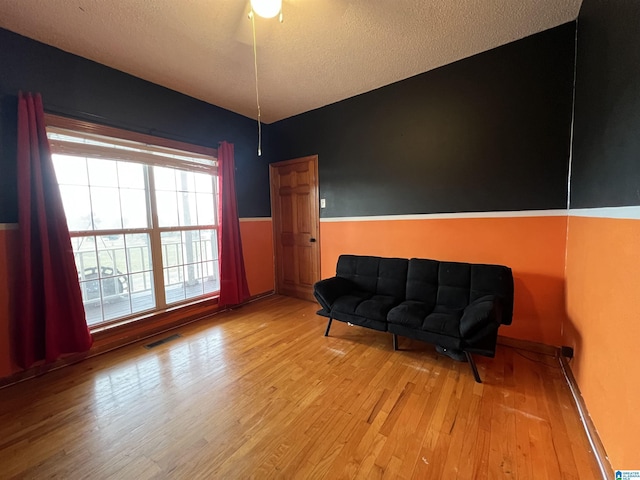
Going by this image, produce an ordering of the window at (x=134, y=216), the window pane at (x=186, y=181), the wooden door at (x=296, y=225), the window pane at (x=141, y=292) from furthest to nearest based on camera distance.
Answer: the wooden door at (x=296, y=225)
the window pane at (x=186, y=181)
the window pane at (x=141, y=292)
the window at (x=134, y=216)

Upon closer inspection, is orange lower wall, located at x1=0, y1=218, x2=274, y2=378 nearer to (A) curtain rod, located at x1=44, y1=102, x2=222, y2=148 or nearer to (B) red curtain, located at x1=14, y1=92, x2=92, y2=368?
(B) red curtain, located at x1=14, y1=92, x2=92, y2=368

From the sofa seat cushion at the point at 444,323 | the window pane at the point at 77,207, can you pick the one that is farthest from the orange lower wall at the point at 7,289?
the sofa seat cushion at the point at 444,323

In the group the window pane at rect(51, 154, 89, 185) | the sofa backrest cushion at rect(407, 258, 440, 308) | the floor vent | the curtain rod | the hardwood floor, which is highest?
the curtain rod

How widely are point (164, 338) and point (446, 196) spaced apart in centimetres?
335

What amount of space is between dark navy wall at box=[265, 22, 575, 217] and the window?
5.87ft

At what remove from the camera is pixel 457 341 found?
6.18ft

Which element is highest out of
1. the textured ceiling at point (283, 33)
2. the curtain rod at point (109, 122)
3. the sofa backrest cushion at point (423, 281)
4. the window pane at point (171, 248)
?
the textured ceiling at point (283, 33)

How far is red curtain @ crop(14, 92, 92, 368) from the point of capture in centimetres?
197

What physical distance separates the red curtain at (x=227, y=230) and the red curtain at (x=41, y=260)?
144 centimetres

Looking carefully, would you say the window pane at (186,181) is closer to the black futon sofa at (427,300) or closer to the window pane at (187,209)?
the window pane at (187,209)

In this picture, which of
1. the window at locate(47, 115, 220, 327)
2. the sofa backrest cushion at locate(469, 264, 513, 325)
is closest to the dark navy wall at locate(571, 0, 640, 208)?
the sofa backrest cushion at locate(469, 264, 513, 325)

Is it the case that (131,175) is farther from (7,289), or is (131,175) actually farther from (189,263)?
(7,289)

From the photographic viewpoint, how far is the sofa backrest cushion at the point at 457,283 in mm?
2133

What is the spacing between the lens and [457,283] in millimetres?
2330
